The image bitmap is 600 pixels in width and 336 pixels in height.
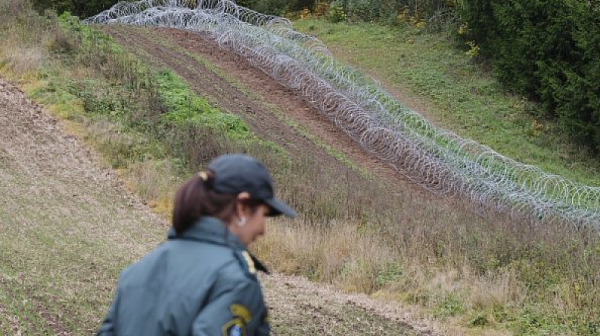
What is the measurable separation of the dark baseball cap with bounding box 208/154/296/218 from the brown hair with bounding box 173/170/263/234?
0.03 meters

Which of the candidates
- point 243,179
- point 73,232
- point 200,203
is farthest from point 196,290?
point 73,232

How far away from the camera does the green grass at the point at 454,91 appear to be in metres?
24.1

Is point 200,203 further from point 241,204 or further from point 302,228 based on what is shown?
point 302,228

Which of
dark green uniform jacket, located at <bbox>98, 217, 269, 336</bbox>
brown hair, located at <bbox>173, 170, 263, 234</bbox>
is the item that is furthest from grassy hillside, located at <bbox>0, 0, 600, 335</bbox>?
brown hair, located at <bbox>173, 170, 263, 234</bbox>

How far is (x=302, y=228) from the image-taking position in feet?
42.7

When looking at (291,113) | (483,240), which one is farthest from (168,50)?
(483,240)

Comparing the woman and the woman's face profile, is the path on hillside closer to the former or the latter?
the woman

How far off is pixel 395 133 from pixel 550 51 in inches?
265

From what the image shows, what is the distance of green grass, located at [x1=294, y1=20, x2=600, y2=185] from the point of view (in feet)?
79.0

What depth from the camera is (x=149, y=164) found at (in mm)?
16297

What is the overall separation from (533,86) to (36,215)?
1902 centimetres

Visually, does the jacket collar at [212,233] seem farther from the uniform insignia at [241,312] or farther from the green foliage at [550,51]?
the green foliage at [550,51]

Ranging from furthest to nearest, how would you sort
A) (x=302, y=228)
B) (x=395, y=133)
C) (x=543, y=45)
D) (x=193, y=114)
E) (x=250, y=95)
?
(x=543, y=45) < (x=250, y=95) < (x=395, y=133) < (x=193, y=114) < (x=302, y=228)

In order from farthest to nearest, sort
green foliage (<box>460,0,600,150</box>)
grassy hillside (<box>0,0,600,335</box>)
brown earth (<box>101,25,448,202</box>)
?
1. green foliage (<box>460,0,600,150</box>)
2. brown earth (<box>101,25,448,202</box>)
3. grassy hillside (<box>0,0,600,335</box>)
